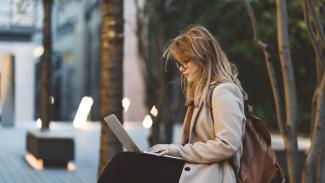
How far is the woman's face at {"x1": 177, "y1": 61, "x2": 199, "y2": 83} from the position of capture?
359 centimetres

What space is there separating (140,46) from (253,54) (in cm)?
→ 1379

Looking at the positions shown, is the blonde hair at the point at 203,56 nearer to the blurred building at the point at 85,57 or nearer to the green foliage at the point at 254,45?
the green foliage at the point at 254,45

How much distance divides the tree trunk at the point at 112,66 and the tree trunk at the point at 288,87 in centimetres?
238

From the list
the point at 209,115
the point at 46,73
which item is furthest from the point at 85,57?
the point at 209,115

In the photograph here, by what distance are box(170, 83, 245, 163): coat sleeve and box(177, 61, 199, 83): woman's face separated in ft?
0.55

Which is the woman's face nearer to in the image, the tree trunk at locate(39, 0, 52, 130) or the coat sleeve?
the coat sleeve

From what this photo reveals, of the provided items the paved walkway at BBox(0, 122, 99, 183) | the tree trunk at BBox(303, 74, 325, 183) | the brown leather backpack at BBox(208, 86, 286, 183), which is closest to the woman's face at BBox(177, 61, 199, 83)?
the brown leather backpack at BBox(208, 86, 286, 183)

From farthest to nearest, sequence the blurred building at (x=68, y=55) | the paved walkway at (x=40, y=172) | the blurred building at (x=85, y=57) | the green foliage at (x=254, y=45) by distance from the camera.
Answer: the blurred building at (x=85, y=57)
the blurred building at (x=68, y=55)
the green foliage at (x=254, y=45)
the paved walkway at (x=40, y=172)

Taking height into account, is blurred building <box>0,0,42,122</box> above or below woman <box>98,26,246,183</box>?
below

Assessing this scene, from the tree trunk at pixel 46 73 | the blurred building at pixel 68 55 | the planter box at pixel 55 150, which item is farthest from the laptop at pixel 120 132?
the blurred building at pixel 68 55

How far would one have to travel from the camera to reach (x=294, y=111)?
7508 mm

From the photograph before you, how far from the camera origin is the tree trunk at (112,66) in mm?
9180

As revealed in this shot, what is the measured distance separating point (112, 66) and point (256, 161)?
5.79 meters

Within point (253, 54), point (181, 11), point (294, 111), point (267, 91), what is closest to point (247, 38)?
point (253, 54)
